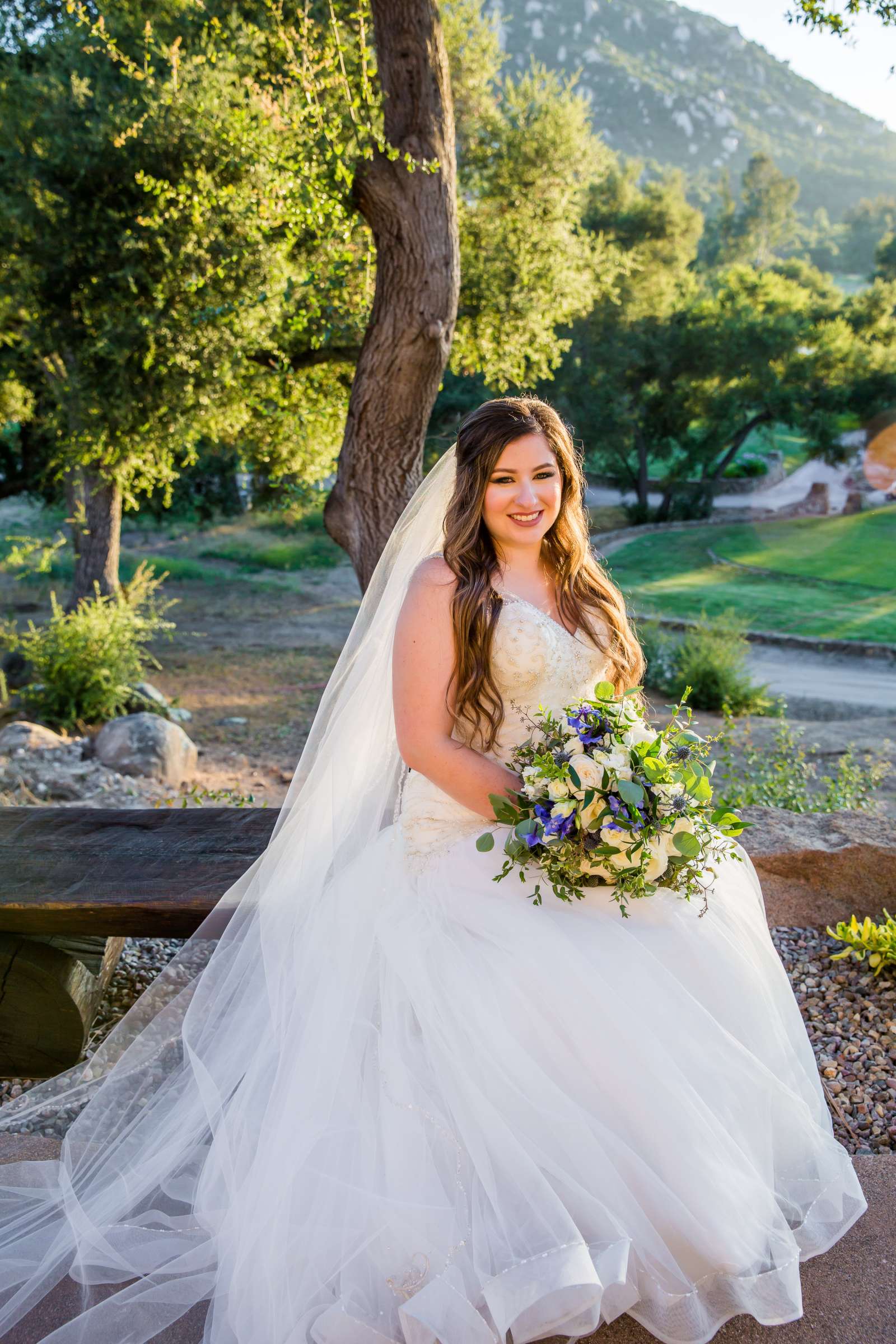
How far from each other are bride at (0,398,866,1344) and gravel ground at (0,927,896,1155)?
0.67m

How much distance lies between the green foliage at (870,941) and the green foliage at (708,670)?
5.97 meters

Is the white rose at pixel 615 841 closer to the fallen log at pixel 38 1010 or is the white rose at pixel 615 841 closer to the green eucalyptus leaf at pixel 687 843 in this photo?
the green eucalyptus leaf at pixel 687 843

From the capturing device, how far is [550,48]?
339ft

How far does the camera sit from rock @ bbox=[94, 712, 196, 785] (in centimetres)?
764

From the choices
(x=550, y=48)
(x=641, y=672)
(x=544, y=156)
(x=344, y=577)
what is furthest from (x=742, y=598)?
(x=550, y=48)

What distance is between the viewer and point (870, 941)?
11.9 feet

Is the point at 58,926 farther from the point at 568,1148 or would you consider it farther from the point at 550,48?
the point at 550,48

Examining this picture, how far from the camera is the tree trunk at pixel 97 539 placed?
11008 mm

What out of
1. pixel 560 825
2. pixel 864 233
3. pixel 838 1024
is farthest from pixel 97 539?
pixel 864 233

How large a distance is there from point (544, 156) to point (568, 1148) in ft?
33.5

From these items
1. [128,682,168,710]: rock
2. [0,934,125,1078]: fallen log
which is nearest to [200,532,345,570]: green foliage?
[128,682,168,710]: rock

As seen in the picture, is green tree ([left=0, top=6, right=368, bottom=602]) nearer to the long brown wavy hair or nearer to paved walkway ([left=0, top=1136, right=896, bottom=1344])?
the long brown wavy hair

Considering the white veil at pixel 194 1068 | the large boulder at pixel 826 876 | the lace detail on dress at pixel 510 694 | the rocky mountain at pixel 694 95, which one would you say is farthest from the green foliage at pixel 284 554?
the rocky mountain at pixel 694 95

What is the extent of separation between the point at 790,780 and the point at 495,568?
4.37m
